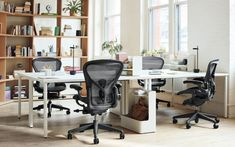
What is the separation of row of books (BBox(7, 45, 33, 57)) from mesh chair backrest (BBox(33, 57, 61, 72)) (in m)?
1.67

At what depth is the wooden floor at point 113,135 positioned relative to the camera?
3.85 m

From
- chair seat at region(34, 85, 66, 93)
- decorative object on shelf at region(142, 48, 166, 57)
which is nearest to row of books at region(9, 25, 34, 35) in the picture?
chair seat at region(34, 85, 66, 93)

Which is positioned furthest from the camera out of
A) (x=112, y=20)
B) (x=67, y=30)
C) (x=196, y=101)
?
(x=112, y=20)

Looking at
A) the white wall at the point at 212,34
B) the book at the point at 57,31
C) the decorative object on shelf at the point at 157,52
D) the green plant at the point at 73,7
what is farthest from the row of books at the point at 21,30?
the white wall at the point at 212,34

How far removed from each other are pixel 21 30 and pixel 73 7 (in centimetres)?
137

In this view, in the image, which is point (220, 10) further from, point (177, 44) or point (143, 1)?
point (143, 1)

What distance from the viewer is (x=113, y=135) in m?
4.25

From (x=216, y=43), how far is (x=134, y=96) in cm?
191

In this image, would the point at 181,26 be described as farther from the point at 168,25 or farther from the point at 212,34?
the point at 212,34

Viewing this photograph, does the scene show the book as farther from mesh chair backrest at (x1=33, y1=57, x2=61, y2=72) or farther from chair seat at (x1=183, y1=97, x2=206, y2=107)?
chair seat at (x1=183, y1=97, x2=206, y2=107)

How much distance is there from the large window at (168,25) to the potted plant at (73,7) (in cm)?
176

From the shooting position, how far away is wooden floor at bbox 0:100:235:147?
3.85 meters

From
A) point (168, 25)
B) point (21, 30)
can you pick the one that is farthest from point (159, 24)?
point (21, 30)

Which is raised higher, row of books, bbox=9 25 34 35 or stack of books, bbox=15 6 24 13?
stack of books, bbox=15 6 24 13
